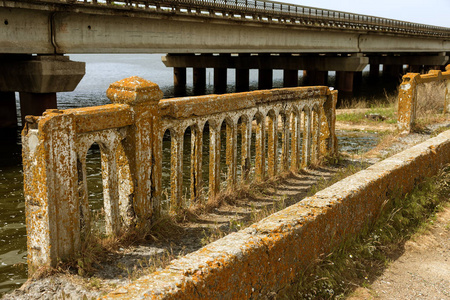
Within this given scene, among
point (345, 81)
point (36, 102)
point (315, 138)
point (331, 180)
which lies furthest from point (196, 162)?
point (345, 81)

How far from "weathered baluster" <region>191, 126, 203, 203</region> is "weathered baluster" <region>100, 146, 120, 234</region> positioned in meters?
1.25

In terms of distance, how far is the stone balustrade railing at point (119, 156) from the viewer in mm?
3658

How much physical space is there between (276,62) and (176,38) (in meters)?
16.6

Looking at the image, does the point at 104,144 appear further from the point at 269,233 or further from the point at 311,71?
the point at 311,71

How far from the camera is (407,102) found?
11.1m

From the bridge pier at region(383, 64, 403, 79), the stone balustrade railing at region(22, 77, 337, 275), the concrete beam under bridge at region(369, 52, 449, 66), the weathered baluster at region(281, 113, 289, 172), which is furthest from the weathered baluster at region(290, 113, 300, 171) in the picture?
the bridge pier at region(383, 64, 403, 79)

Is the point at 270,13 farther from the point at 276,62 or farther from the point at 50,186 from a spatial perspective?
the point at 50,186

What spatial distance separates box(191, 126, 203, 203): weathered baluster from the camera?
5.43 metres

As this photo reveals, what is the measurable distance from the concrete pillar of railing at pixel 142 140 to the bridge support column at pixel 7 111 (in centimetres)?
1405

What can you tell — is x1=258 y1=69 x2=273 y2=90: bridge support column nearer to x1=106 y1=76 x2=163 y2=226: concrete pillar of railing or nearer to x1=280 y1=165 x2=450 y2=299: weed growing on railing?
x1=280 y1=165 x2=450 y2=299: weed growing on railing

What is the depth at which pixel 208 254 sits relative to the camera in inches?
109

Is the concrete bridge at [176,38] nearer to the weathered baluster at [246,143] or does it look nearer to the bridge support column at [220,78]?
the bridge support column at [220,78]

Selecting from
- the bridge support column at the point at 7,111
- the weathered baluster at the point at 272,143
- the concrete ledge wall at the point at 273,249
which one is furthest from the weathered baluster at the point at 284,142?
the bridge support column at the point at 7,111

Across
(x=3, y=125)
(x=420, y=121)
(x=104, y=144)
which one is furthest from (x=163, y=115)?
(x=3, y=125)
